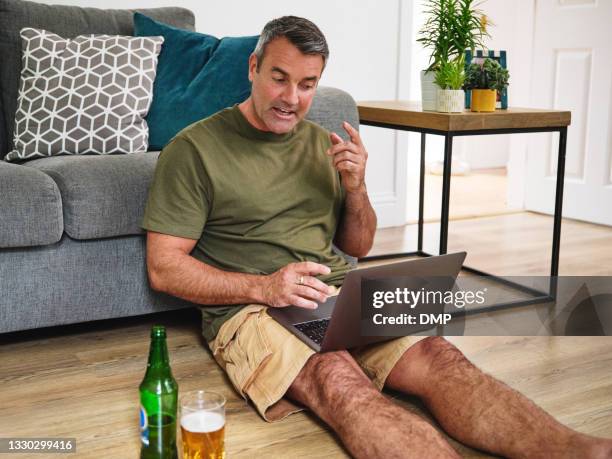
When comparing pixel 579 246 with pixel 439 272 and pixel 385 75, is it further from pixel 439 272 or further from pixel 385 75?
pixel 439 272

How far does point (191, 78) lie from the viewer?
2.50 metres

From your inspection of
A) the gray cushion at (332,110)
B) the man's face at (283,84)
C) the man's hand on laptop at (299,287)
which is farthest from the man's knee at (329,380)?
the gray cushion at (332,110)

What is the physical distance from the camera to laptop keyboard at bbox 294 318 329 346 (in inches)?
64.4

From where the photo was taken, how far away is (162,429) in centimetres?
135

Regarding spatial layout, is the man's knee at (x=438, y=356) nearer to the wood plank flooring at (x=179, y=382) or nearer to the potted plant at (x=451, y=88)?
the wood plank flooring at (x=179, y=382)

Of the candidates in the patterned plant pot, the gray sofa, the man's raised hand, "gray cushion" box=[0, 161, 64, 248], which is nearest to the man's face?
the man's raised hand

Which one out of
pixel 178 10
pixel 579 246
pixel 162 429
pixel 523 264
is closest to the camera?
pixel 162 429

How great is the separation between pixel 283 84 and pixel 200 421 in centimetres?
79

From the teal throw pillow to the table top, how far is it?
50 cm

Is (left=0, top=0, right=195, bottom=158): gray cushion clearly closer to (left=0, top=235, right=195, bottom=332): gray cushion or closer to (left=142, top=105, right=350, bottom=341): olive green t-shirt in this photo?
(left=0, top=235, right=195, bottom=332): gray cushion

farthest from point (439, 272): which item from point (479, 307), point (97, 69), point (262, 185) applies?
point (97, 69)

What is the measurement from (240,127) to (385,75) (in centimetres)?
190

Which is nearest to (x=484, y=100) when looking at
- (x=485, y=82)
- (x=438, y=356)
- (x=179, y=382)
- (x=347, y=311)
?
(x=485, y=82)

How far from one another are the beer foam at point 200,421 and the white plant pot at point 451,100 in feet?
4.60
